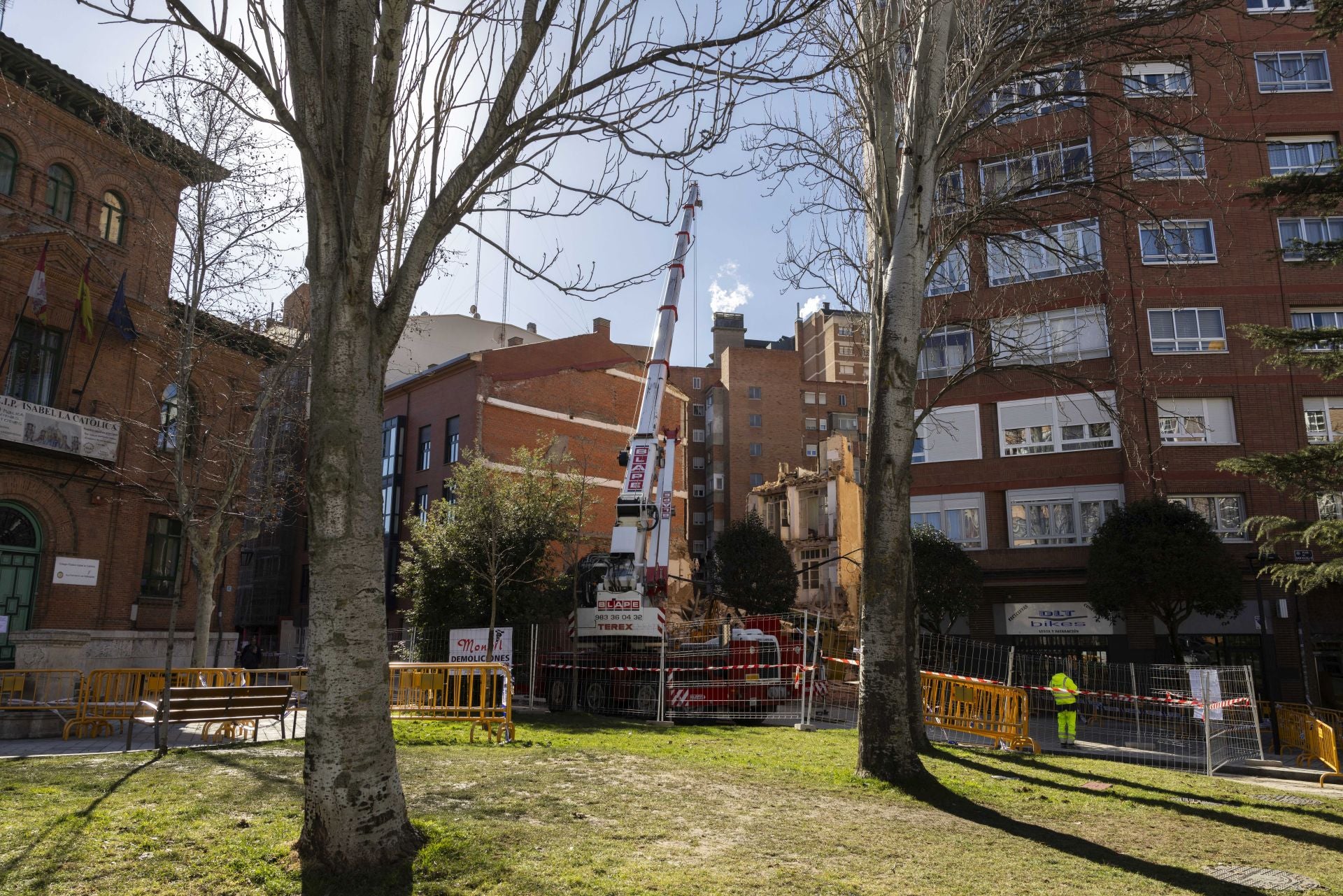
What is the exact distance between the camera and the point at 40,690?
609 inches

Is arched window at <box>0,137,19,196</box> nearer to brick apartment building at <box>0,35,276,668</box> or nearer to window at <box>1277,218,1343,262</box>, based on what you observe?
brick apartment building at <box>0,35,276,668</box>

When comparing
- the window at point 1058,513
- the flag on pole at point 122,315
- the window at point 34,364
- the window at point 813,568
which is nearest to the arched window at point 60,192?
the flag on pole at point 122,315

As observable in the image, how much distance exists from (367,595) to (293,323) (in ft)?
56.6

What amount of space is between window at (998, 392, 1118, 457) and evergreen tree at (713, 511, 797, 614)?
33.3 ft

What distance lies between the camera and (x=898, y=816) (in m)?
6.89

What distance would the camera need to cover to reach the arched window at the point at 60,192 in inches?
874

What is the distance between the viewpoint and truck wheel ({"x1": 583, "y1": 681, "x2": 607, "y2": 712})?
58.6 feet

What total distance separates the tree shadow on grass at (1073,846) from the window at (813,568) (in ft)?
113

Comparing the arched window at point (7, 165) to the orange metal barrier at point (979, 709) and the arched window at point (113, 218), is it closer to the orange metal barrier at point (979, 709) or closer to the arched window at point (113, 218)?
the arched window at point (113, 218)

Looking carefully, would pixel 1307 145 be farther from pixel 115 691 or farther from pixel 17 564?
pixel 17 564

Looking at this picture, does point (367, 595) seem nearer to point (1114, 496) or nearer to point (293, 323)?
point (293, 323)

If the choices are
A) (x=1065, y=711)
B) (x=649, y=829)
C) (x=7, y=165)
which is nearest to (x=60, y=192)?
(x=7, y=165)

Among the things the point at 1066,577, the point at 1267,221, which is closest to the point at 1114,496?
the point at 1066,577

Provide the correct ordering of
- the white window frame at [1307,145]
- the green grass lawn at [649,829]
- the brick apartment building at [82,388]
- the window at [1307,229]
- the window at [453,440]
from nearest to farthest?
the green grass lawn at [649,829] < the brick apartment building at [82,388] < the window at [1307,229] < the white window frame at [1307,145] < the window at [453,440]
